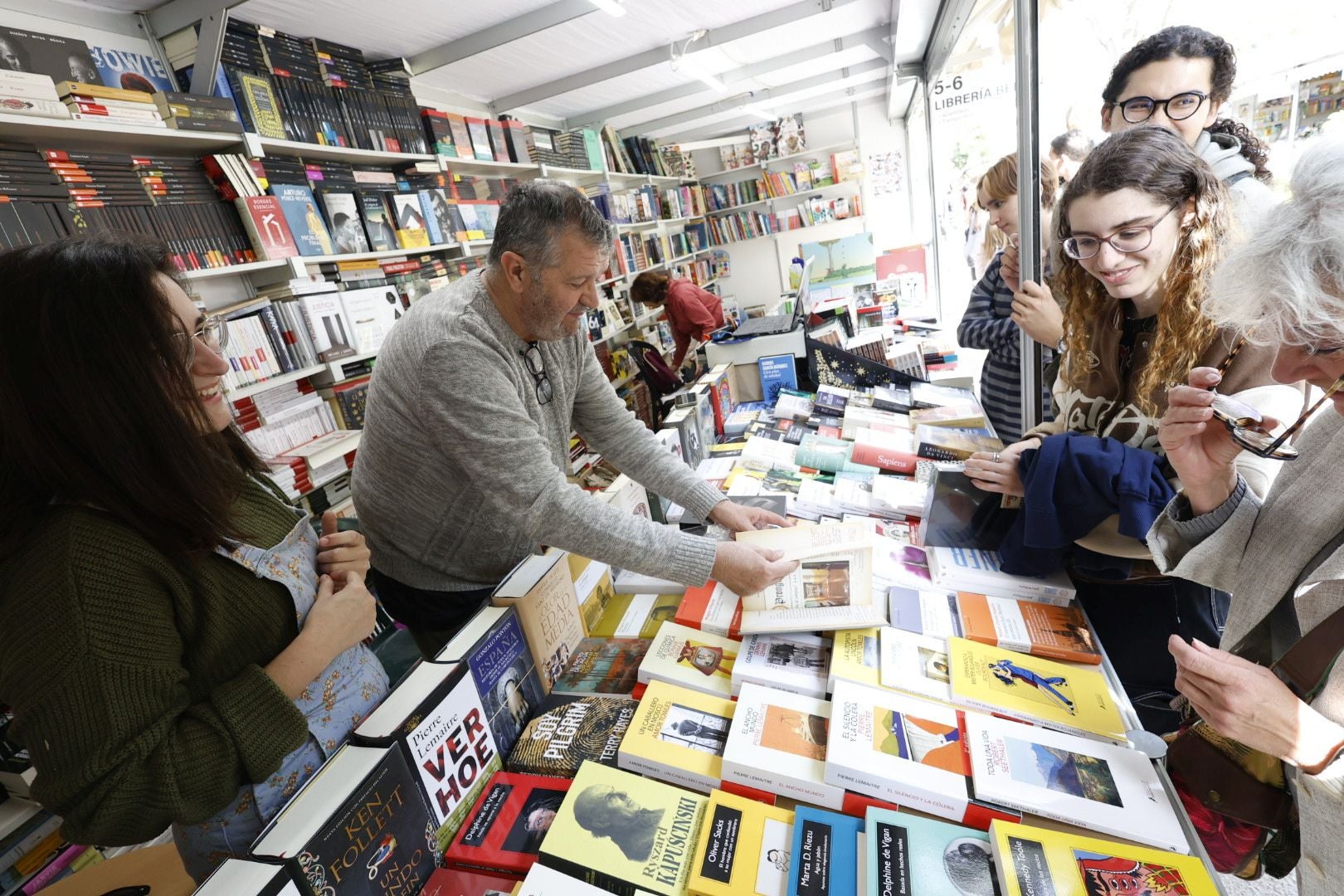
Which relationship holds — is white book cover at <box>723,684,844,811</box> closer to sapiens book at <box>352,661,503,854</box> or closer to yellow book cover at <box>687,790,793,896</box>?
yellow book cover at <box>687,790,793,896</box>

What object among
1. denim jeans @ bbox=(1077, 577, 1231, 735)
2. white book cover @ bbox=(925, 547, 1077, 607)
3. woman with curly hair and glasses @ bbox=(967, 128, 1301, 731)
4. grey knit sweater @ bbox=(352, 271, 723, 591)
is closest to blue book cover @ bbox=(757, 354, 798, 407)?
grey knit sweater @ bbox=(352, 271, 723, 591)

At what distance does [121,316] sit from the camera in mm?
758

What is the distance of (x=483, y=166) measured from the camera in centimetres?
415

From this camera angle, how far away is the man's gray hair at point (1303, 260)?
2.19ft

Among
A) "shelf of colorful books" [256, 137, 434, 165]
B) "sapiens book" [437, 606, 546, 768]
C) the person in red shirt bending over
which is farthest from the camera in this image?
the person in red shirt bending over

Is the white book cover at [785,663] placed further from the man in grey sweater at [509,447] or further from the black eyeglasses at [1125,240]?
the black eyeglasses at [1125,240]

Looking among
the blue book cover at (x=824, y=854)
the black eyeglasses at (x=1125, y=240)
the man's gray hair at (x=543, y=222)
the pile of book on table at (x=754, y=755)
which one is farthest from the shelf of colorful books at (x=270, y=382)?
the black eyeglasses at (x=1125, y=240)

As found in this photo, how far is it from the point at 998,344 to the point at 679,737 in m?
1.84

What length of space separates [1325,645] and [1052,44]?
197cm

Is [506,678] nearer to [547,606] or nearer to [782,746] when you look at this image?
[547,606]

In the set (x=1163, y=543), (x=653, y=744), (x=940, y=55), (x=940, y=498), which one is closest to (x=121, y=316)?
(x=653, y=744)

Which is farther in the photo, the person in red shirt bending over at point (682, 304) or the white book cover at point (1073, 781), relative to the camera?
the person in red shirt bending over at point (682, 304)

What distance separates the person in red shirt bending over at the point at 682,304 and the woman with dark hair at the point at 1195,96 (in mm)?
3605

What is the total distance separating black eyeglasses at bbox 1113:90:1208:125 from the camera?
144 cm
